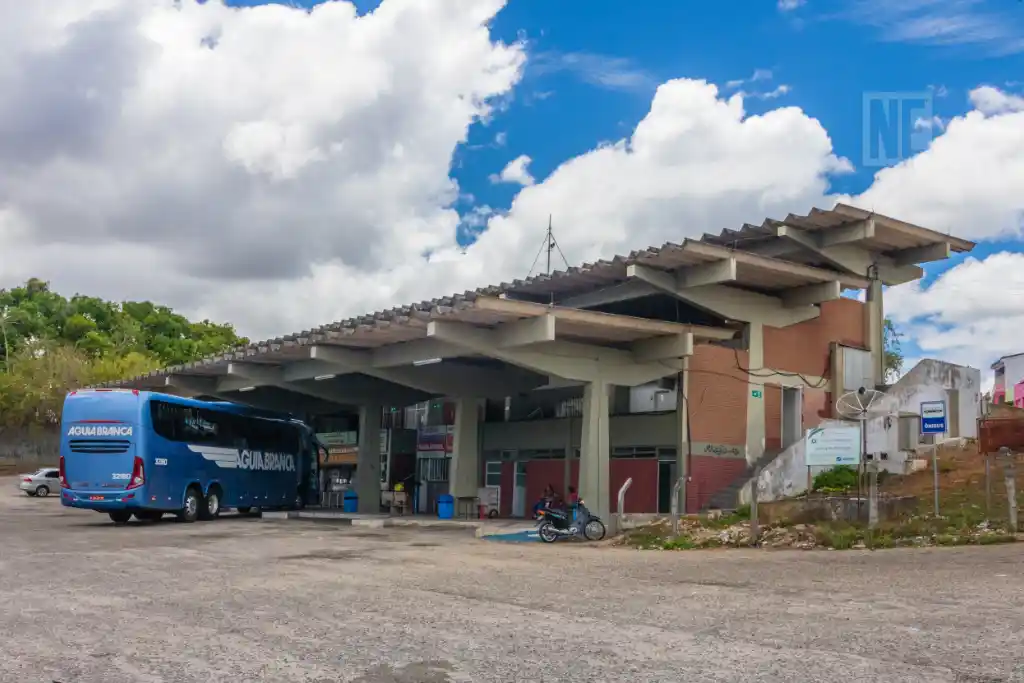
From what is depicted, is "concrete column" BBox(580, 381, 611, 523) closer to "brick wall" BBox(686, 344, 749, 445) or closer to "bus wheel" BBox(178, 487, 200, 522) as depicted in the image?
"brick wall" BBox(686, 344, 749, 445)

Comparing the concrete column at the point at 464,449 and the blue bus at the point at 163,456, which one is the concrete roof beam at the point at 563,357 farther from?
the blue bus at the point at 163,456

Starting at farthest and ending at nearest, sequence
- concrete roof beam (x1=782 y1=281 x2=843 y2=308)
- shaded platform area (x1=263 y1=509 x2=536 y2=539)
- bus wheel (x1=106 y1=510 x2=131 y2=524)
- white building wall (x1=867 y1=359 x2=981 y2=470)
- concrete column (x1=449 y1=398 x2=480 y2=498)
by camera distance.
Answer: concrete column (x1=449 y1=398 x2=480 y2=498) < bus wheel (x1=106 y1=510 x2=131 y2=524) < concrete roof beam (x1=782 y1=281 x2=843 y2=308) < white building wall (x1=867 y1=359 x2=981 y2=470) < shaded platform area (x1=263 y1=509 x2=536 y2=539)

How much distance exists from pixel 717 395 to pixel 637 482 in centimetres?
327

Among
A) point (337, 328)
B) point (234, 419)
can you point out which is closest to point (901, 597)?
point (337, 328)

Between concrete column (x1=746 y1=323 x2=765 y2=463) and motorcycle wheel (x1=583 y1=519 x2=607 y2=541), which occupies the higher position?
concrete column (x1=746 y1=323 x2=765 y2=463)

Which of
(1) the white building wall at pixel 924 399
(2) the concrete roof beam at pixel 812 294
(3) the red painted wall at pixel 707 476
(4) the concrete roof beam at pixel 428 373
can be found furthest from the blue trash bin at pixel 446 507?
(1) the white building wall at pixel 924 399

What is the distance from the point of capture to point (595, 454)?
23.6 metres

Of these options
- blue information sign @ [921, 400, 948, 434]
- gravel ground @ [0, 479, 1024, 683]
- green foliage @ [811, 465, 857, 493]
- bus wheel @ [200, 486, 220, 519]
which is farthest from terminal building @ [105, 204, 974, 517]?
gravel ground @ [0, 479, 1024, 683]

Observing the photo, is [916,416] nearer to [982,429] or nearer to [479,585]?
[982,429]

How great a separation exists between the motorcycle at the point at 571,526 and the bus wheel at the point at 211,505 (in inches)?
421

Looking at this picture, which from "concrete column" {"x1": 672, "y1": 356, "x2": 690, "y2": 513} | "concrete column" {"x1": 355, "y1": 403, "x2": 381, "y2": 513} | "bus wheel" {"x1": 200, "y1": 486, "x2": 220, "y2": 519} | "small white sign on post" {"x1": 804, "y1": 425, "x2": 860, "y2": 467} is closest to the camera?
"small white sign on post" {"x1": 804, "y1": 425, "x2": 860, "y2": 467}

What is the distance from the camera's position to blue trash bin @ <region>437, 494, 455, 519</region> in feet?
97.1

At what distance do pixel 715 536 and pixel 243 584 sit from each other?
932cm

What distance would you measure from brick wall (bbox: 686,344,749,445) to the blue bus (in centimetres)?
1284
